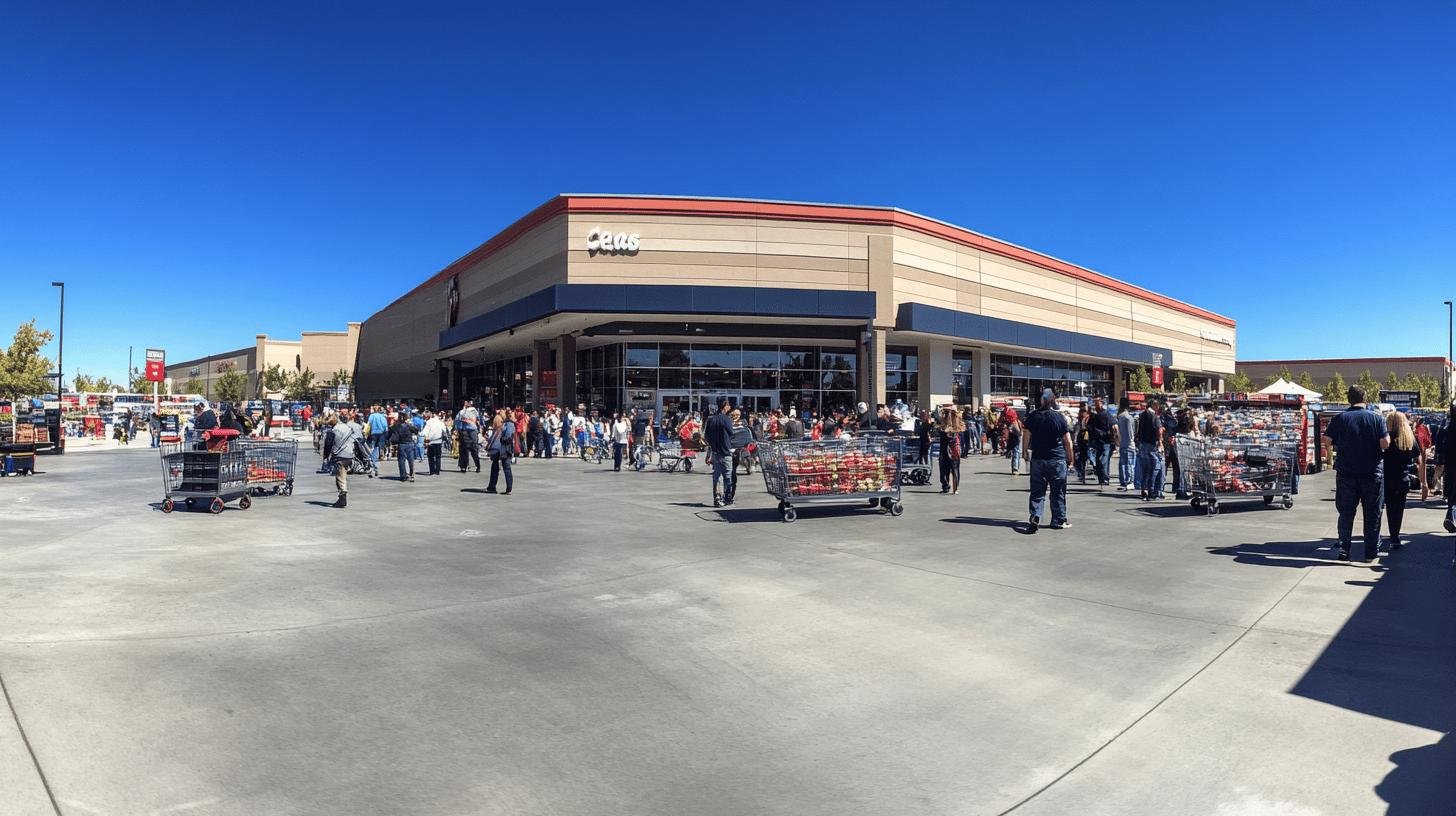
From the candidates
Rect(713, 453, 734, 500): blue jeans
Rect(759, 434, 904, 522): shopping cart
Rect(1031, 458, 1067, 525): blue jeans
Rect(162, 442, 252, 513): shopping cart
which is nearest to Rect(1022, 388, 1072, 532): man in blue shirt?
Rect(1031, 458, 1067, 525): blue jeans

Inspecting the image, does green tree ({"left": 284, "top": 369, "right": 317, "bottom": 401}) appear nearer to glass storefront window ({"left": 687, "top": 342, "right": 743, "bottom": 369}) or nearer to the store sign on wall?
glass storefront window ({"left": 687, "top": 342, "right": 743, "bottom": 369})

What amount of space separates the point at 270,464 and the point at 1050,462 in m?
14.2

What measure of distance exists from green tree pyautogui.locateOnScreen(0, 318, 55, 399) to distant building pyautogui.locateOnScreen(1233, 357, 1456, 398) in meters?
87.2

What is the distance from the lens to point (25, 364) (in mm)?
43156

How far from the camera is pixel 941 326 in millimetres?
34188

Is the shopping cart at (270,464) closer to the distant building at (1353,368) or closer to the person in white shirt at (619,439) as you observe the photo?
the person in white shirt at (619,439)

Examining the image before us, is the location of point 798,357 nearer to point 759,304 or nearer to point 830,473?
point 759,304

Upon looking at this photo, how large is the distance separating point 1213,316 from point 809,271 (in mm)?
45154

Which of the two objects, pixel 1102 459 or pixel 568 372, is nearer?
pixel 1102 459

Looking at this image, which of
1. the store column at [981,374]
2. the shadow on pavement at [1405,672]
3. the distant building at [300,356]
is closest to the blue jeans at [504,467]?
the shadow on pavement at [1405,672]

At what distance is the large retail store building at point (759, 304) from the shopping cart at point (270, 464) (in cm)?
1492

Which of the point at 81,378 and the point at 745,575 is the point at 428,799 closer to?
the point at 745,575

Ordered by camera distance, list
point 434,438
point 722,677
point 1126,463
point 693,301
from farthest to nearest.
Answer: point 693,301, point 434,438, point 1126,463, point 722,677

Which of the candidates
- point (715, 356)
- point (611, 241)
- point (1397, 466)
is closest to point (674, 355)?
point (715, 356)
